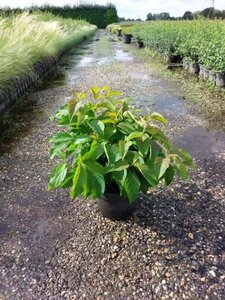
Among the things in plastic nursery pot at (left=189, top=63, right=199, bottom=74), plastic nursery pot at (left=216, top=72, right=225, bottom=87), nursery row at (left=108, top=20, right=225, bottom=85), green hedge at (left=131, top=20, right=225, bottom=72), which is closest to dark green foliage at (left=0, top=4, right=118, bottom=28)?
nursery row at (left=108, top=20, right=225, bottom=85)

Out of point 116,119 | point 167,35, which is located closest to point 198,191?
point 116,119

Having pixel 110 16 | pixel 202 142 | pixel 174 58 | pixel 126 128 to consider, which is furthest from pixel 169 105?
pixel 110 16

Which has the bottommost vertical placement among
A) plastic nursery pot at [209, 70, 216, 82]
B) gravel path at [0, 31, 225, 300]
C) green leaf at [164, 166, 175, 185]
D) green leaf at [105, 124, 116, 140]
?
gravel path at [0, 31, 225, 300]

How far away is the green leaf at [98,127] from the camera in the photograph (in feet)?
5.41

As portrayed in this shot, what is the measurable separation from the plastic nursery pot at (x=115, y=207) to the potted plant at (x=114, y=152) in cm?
13

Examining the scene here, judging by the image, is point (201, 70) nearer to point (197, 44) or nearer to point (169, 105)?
point (197, 44)

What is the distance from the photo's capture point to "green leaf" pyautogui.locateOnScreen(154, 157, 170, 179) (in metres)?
1.60

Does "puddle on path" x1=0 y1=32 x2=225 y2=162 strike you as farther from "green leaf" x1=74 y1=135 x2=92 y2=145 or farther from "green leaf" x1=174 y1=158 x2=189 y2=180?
"green leaf" x1=74 y1=135 x2=92 y2=145

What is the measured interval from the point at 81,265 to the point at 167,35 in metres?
8.29

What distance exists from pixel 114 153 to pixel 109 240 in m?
0.62

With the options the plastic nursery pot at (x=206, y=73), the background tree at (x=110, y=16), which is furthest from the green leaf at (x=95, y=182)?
the background tree at (x=110, y=16)

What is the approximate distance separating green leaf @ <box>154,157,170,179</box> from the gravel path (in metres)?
0.53

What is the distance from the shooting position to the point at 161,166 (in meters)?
1.61

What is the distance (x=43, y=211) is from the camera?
2.24m
